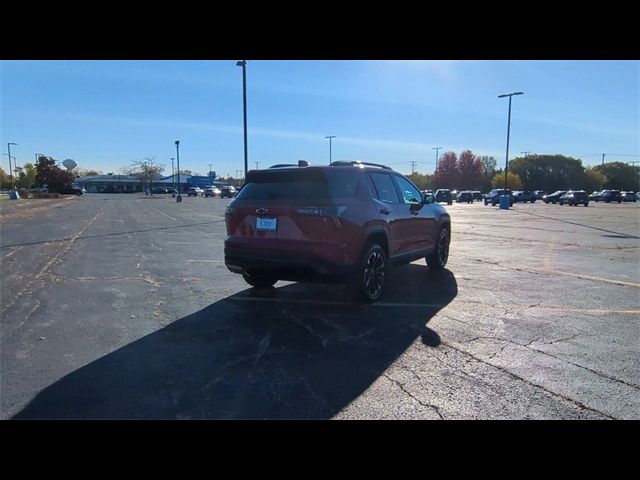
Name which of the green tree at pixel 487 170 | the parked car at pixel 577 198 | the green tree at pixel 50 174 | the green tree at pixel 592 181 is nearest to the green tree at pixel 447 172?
the green tree at pixel 487 170

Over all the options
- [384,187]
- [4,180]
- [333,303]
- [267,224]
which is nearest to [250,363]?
[267,224]

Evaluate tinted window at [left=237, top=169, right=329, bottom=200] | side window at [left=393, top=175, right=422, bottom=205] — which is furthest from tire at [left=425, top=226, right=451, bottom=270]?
tinted window at [left=237, top=169, right=329, bottom=200]

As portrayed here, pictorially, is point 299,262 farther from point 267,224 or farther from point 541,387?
point 541,387

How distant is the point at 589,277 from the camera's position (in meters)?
8.03

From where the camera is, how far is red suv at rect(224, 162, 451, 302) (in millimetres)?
5387

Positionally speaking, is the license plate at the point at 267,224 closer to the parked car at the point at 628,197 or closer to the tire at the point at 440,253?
the tire at the point at 440,253

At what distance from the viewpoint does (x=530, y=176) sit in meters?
106

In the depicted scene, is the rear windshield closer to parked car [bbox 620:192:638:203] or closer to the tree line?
parked car [bbox 620:192:638:203]

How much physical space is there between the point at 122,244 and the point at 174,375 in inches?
396

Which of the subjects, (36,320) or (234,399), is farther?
(36,320)
